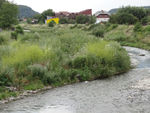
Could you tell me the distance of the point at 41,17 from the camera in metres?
117

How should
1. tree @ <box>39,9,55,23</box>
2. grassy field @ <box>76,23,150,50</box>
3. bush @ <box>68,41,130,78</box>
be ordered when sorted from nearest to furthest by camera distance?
bush @ <box>68,41,130,78</box> < grassy field @ <box>76,23,150,50</box> < tree @ <box>39,9,55,23</box>

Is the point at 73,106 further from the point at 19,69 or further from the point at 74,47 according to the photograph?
the point at 74,47

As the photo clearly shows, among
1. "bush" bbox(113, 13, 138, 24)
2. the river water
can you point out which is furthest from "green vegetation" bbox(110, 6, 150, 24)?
the river water

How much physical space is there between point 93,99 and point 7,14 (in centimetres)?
3905

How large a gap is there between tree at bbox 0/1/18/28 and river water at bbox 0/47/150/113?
3504cm

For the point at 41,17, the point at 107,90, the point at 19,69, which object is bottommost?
the point at 107,90

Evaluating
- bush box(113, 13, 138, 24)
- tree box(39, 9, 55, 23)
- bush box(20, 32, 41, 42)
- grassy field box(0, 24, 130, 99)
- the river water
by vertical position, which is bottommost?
the river water

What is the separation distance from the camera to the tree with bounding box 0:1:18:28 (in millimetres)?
48031

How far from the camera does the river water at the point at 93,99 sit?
42.8ft

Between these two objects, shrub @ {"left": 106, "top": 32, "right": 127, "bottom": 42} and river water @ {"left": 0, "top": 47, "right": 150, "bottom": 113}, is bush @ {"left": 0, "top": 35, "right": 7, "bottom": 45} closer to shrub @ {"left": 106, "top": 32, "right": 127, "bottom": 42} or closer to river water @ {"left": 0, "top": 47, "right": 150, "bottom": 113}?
river water @ {"left": 0, "top": 47, "right": 150, "bottom": 113}

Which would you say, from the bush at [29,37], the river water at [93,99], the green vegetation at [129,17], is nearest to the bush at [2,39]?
the bush at [29,37]

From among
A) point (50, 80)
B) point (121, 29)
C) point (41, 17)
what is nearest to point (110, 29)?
point (121, 29)

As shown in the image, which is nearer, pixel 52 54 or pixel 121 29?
pixel 52 54

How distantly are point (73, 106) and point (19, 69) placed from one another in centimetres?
638
